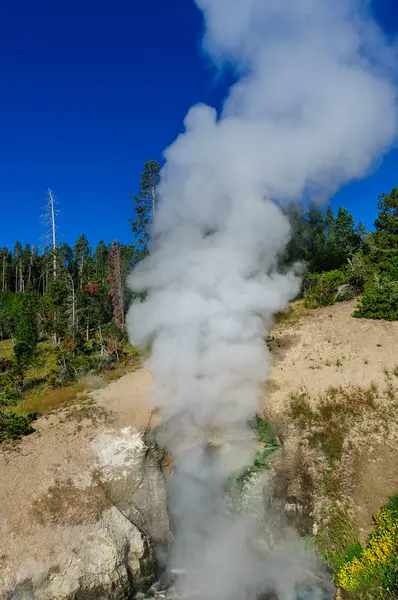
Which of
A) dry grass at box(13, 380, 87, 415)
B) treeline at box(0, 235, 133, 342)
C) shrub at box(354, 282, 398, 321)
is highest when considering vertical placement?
treeline at box(0, 235, 133, 342)

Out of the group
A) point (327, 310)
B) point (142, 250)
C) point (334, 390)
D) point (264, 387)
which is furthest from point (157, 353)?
point (142, 250)

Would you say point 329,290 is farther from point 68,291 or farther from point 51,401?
point 68,291

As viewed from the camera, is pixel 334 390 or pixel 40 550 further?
pixel 334 390

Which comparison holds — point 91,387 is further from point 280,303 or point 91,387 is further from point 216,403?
point 280,303

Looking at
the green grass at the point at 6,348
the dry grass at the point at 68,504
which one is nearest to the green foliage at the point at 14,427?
the dry grass at the point at 68,504

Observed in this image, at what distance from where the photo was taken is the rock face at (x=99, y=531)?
32.9 feet

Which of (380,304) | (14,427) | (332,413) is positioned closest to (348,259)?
(380,304)

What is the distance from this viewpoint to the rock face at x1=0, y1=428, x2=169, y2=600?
32.9 feet

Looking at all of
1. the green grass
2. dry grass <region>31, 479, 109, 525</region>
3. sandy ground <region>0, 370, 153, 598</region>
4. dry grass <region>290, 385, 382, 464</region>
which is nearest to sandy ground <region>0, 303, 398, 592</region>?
sandy ground <region>0, 370, 153, 598</region>

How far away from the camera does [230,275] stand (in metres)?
14.8

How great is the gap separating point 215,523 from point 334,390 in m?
7.59

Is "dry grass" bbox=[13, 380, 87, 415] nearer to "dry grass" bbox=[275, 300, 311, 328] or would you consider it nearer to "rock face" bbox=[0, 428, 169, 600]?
"rock face" bbox=[0, 428, 169, 600]

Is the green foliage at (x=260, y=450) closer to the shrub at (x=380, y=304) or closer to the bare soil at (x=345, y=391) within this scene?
the bare soil at (x=345, y=391)

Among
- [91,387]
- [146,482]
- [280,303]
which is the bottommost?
[146,482]
